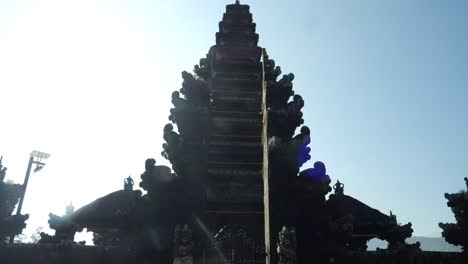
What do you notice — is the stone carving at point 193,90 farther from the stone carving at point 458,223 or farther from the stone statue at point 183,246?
the stone carving at point 458,223

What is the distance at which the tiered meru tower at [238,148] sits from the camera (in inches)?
534

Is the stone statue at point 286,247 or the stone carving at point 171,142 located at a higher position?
the stone carving at point 171,142

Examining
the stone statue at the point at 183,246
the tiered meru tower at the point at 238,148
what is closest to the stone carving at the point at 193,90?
the tiered meru tower at the point at 238,148

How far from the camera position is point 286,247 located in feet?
38.2

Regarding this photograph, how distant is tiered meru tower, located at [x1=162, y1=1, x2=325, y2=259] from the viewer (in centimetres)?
1355

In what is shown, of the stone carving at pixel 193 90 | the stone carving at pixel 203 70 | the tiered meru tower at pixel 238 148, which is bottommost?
the tiered meru tower at pixel 238 148

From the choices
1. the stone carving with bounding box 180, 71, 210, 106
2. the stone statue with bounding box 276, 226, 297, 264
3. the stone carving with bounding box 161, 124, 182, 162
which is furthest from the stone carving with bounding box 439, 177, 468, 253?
the stone carving with bounding box 180, 71, 210, 106

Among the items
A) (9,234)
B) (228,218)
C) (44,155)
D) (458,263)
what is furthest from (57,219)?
(44,155)

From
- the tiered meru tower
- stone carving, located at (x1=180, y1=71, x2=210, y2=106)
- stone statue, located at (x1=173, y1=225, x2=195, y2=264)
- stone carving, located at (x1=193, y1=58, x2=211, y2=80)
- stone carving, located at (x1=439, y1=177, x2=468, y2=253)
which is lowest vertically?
stone statue, located at (x1=173, y1=225, x2=195, y2=264)

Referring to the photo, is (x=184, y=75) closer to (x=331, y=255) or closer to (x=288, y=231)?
(x=288, y=231)

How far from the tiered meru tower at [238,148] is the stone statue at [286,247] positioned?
1.57ft

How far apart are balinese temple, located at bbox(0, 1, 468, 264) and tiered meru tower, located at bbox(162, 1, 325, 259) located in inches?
1.6

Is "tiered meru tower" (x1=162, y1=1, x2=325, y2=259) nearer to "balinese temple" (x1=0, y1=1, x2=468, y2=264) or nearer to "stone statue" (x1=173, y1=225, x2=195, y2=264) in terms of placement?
"balinese temple" (x1=0, y1=1, x2=468, y2=264)

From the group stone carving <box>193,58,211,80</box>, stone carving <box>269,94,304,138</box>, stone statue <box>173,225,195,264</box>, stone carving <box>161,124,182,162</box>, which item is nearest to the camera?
stone statue <box>173,225,195,264</box>
